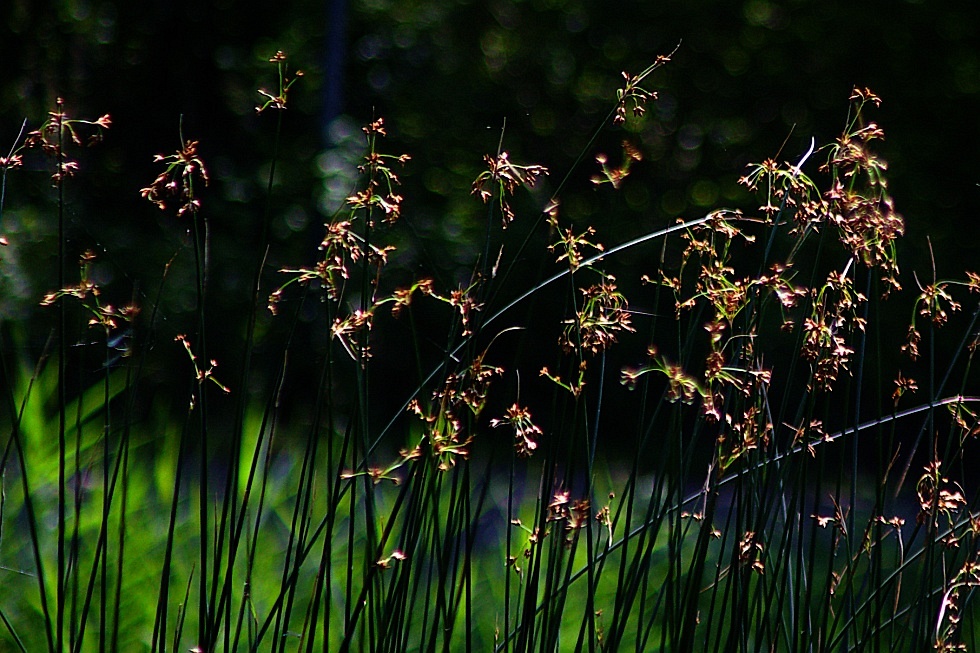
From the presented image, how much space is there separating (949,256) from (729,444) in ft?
11.4

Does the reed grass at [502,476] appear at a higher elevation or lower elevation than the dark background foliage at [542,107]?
lower

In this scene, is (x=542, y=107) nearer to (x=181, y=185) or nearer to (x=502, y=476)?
(x=502, y=476)

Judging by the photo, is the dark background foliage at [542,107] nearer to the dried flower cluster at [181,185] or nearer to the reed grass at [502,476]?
the reed grass at [502,476]

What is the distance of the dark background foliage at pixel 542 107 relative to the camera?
13.2 ft

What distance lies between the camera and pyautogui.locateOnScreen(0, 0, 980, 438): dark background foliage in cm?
401

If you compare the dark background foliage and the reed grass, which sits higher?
the dark background foliage

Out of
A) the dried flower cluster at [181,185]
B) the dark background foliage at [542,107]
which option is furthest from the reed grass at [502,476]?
the dark background foliage at [542,107]

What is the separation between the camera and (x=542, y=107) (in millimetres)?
4129

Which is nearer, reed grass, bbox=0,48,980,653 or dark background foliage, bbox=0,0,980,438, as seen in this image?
reed grass, bbox=0,48,980,653

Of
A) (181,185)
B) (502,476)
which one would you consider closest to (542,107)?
(502,476)

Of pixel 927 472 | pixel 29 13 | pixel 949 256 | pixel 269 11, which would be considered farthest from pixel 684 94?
pixel 927 472

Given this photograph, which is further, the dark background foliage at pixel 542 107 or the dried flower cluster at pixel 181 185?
the dark background foliage at pixel 542 107

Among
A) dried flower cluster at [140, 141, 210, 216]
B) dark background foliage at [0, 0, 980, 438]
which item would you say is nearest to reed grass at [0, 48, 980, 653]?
dried flower cluster at [140, 141, 210, 216]

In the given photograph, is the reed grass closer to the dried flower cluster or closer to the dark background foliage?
the dried flower cluster
